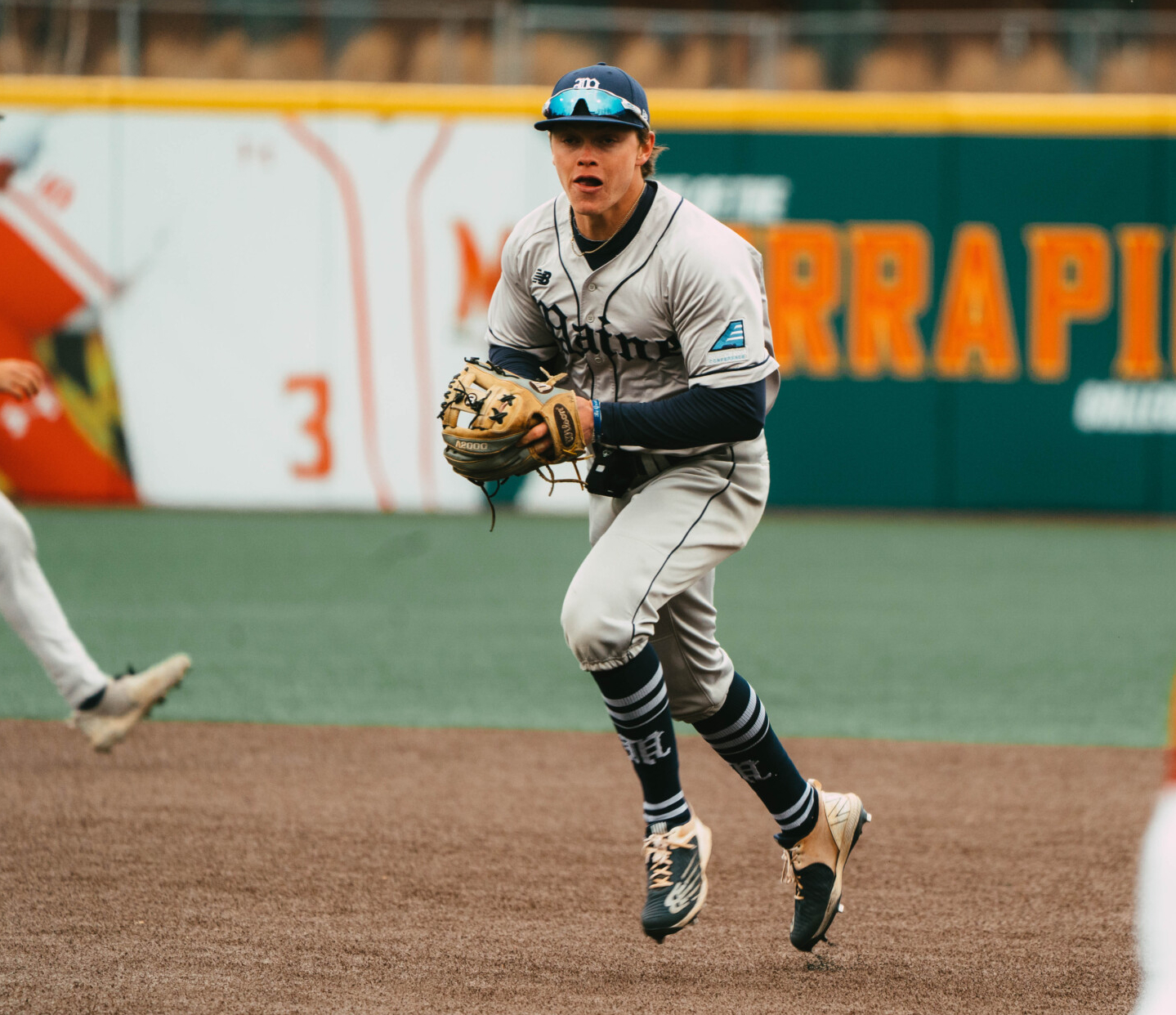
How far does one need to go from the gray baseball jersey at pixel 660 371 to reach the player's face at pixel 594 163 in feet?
0.47

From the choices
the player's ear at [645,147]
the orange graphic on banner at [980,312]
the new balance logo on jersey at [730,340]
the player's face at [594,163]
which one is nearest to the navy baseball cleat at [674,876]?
the new balance logo on jersey at [730,340]

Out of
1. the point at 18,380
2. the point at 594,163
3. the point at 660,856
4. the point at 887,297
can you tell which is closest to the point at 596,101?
the point at 594,163

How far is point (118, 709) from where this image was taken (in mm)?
5633

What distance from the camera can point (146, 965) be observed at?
3.69 meters

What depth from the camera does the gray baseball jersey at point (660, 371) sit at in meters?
3.74

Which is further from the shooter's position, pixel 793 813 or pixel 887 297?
pixel 887 297

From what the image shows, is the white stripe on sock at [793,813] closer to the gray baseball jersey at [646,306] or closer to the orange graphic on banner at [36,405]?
the gray baseball jersey at [646,306]

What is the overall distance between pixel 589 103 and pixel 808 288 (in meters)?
11.0

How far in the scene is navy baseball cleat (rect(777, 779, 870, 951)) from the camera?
3.86 metres

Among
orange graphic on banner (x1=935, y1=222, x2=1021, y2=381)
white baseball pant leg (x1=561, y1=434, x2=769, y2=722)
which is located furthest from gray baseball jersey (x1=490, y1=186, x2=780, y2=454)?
orange graphic on banner (x1=935, y1=222, x2=1021, y2=381)

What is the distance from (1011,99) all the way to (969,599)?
607 cm

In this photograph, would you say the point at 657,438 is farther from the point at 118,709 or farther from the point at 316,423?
the point at 316,423

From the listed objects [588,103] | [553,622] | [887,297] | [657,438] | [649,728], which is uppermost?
[588,103]

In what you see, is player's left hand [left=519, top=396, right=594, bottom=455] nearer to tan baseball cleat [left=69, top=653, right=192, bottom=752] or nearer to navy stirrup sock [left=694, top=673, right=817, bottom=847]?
navy stirrup sock [left=694, top=673, right=817, bottom=847]
